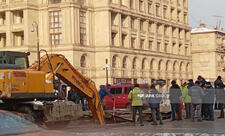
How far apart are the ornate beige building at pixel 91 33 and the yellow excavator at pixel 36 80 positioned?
41601 millimetres

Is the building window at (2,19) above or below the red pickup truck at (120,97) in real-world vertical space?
above

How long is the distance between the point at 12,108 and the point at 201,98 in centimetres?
949

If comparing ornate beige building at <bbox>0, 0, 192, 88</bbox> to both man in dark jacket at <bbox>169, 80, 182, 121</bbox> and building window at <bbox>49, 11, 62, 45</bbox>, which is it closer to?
building window at <bbox>49, 11, 62, 45</bbox>

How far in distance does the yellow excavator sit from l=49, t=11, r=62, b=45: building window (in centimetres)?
4365

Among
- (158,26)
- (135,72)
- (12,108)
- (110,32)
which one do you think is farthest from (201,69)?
(12,108)

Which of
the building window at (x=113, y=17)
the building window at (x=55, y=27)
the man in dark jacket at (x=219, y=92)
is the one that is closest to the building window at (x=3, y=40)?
the building window at (x=55, y=27)

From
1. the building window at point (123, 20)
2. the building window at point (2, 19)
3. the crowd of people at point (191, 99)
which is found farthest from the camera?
the building window at point (123, 20)

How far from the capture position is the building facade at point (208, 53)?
96000 millimetres

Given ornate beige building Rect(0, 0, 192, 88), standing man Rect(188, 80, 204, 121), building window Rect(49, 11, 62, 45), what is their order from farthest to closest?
building window Rect(49, 11, 62, 45) < ornate beige building Rect(0, 0, 192, 88) < standing man Rect(188, 80, 204, 121)

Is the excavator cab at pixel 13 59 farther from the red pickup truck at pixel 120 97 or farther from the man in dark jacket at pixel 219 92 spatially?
the red pickup truck at pixel 120 97

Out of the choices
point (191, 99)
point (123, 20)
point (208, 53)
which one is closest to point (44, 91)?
point (191, 99)

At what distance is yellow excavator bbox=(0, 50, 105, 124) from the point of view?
58.0 feet

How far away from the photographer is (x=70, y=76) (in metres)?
20.6

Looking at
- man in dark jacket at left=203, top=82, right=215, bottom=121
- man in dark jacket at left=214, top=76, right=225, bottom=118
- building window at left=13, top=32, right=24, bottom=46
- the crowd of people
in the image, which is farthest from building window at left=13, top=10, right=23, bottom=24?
man in dark jacket at left=203, top=82, right=215, bottom=121
